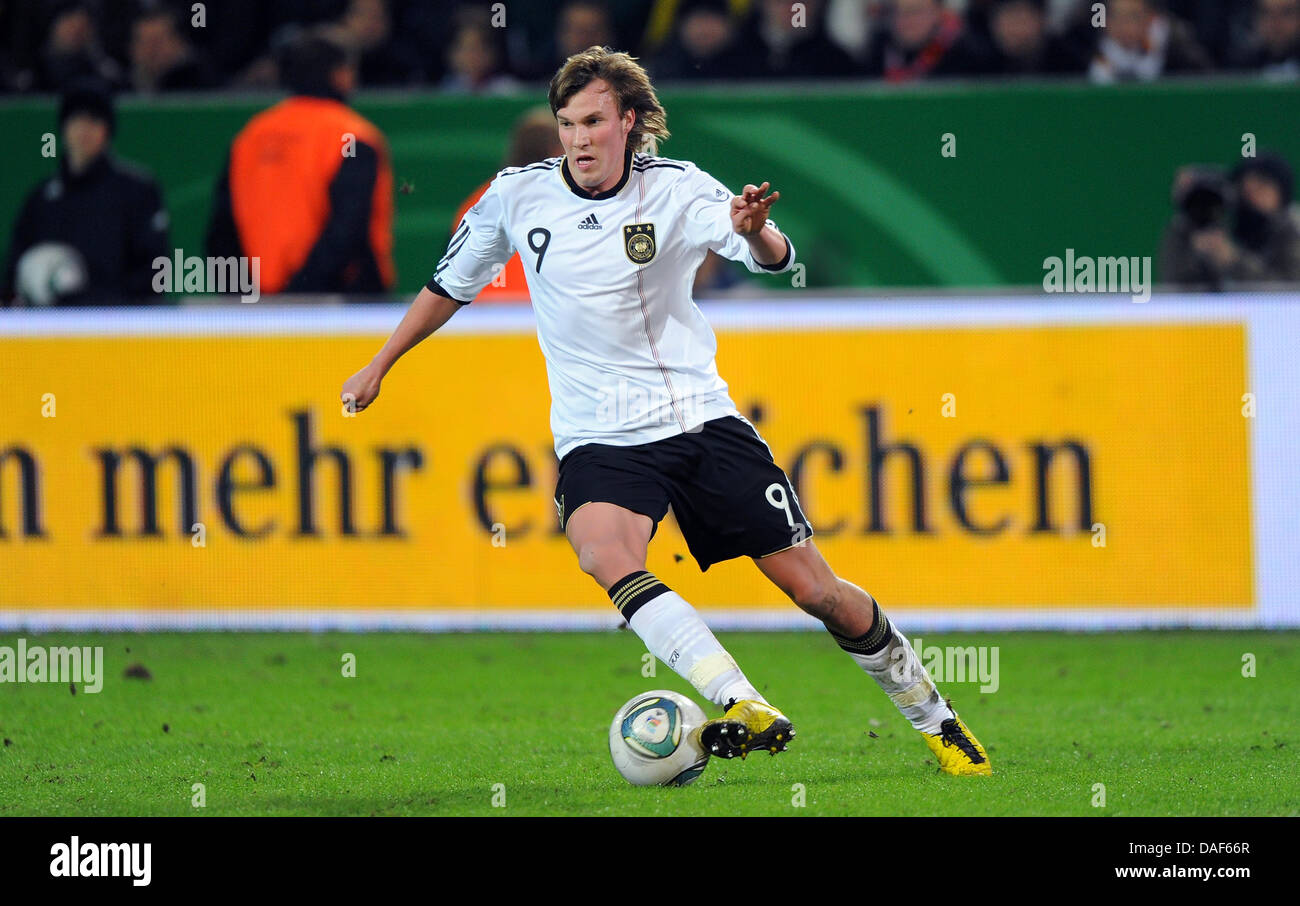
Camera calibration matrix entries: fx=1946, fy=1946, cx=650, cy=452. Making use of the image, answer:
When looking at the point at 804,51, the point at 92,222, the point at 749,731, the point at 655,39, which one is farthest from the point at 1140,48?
the point at 749,731

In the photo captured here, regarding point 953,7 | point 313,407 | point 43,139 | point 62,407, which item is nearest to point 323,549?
point 313,407

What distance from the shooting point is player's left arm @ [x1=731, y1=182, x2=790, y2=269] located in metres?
5.20

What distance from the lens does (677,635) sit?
5297mm

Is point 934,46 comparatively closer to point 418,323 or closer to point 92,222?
point 92,222

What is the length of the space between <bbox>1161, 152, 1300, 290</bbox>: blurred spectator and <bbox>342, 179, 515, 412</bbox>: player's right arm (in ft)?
16.8

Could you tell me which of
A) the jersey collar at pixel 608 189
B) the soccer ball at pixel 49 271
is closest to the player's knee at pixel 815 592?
the jersey collar at pixel 608 189

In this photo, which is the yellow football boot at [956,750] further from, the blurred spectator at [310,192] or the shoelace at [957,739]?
the blurred spectator at [310,192]

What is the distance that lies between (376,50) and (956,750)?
8.46 m

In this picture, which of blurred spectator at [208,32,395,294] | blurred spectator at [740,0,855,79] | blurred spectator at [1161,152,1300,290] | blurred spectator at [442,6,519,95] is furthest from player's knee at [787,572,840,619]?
blurred spectator at [442,6,519,95]

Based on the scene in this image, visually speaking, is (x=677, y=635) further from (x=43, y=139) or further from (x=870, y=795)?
(x=43, y=139)

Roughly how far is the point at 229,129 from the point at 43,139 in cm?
116

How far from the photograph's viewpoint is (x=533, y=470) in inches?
357

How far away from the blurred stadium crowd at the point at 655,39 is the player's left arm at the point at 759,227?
23.1 ft

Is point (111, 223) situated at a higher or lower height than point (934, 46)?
lower
